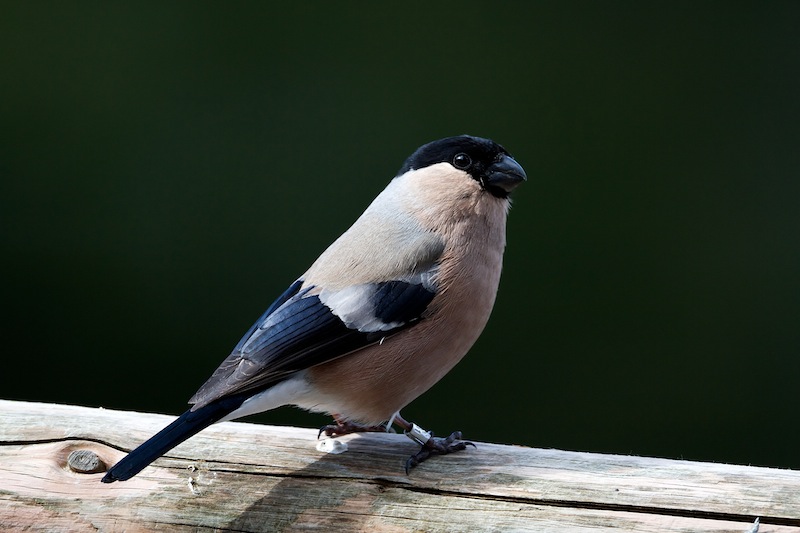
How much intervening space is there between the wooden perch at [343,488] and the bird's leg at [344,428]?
6 cm

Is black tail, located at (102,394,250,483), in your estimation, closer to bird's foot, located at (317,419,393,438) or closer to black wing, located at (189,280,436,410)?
black wing, located at (189,280,436,410)

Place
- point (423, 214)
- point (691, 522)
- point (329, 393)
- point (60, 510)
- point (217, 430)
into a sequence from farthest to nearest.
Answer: point (423, 214) → point (329, 393) → point (217, 430) → point (60, 510) → point (691, 522)

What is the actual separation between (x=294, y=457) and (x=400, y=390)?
11.3 inches

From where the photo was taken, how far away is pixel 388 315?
190 cm

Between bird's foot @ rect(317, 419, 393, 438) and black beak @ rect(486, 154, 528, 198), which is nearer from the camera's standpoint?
bird's foot @ rect(317, 419, 393, 438)

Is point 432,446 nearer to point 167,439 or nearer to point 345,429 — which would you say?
point 345,429

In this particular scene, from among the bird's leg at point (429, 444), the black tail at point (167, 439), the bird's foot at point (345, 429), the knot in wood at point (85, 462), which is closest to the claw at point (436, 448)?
the bird's leg at point (429, 444)

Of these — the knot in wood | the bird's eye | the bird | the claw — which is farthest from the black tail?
the bird's eye

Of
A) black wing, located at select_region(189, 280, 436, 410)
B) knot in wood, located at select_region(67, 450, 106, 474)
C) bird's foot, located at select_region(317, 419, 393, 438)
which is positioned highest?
black wing, located at select_region(189, 280, 436, 410)

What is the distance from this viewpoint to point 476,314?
1965 mm

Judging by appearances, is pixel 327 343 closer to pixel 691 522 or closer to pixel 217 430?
pixel 217 430

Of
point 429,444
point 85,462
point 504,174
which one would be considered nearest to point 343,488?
point 429,444

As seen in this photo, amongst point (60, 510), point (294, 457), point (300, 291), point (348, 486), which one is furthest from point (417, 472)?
point (60, 510)

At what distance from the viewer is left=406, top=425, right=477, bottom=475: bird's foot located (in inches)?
67.1
